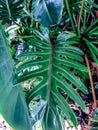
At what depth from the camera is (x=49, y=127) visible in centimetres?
92

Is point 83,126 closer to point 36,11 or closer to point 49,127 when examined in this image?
point 49,127

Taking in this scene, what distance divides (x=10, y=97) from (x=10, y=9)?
0.54 m

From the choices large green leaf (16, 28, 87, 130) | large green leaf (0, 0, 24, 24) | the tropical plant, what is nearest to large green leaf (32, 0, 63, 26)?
the tropical plant

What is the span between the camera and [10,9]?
1232 millimetres

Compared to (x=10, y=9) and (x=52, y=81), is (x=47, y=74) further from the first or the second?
(x=10, y=9)

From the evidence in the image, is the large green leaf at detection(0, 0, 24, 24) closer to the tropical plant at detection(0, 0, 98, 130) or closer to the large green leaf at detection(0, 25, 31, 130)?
the tropical plant at detection(0, 0, 98, 130)

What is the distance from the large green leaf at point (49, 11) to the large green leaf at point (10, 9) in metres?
0.26

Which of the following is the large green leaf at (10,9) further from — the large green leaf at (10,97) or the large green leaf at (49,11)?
the large green leaf at (10,97)

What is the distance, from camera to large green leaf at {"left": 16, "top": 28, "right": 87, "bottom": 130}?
3.04 feet

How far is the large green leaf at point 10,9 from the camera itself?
3.99 feet

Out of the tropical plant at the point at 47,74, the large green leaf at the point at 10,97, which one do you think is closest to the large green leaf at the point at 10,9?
the tropical plant at the point at 47,74

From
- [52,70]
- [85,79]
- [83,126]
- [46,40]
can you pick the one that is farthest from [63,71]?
[83,126]

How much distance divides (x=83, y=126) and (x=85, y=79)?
25cm

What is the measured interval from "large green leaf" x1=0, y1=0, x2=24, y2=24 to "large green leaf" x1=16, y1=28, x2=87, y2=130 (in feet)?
0.86
